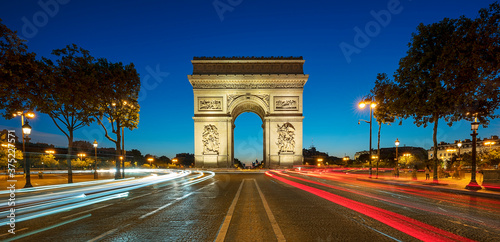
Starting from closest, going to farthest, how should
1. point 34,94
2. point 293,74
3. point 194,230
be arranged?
point 194,230
point 34,94
point 293,74

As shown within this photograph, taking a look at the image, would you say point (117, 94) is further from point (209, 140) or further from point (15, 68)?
point (209, 140)

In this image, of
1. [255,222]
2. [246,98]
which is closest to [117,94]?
[255,222]

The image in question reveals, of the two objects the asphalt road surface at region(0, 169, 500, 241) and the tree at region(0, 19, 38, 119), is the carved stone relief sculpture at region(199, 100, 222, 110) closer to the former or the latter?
the tree at region(0, 19, 38, 119)

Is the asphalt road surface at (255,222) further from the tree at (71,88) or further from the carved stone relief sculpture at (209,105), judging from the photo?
the carved stone relief sculpture at (209,105)

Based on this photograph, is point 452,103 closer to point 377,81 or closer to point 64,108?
point 377,81

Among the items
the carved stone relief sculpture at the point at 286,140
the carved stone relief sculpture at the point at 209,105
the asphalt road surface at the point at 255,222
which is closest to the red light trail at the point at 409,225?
the asphalt road surface at the point at 255,222

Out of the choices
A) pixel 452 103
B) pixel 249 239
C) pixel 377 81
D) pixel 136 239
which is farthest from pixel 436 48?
pixel 136 239
